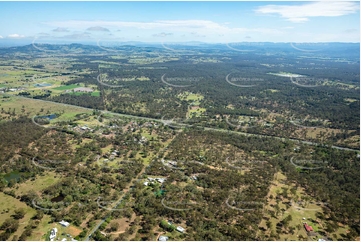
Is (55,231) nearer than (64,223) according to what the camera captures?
Yes

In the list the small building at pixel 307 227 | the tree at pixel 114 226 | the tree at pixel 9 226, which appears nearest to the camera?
the tree at pixel 9 226

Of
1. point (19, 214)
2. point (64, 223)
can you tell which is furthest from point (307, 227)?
point (19, 214)

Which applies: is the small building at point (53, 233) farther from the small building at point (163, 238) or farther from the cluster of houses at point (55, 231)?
the small building at point (163, 238)

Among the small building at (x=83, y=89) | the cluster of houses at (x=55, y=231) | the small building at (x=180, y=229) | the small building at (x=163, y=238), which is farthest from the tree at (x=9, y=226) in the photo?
the small building at (x=83, y=89)

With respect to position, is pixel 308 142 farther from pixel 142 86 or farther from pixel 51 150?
pixel 142 86

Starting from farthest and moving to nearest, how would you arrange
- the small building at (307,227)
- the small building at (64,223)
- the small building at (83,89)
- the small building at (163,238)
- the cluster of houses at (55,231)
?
the small building at (83,89), the small building at (307,227), the small building at (64,223), the small building at (163,238), the cluster of houses at (55,231)

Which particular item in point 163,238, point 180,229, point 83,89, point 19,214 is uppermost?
point 83,89

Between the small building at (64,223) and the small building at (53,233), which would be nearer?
the small building at (53,233)

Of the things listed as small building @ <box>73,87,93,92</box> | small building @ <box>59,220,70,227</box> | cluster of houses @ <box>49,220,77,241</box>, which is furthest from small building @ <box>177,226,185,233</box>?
small building @ <box>73,87,93,92</box>

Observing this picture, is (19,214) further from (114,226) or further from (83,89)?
(83,89)

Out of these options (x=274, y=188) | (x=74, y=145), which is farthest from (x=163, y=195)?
(x=74, y=145)

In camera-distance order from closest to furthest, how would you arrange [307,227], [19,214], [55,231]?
[55,231]
[307,227]
[19,214]

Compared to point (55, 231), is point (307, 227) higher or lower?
higher
